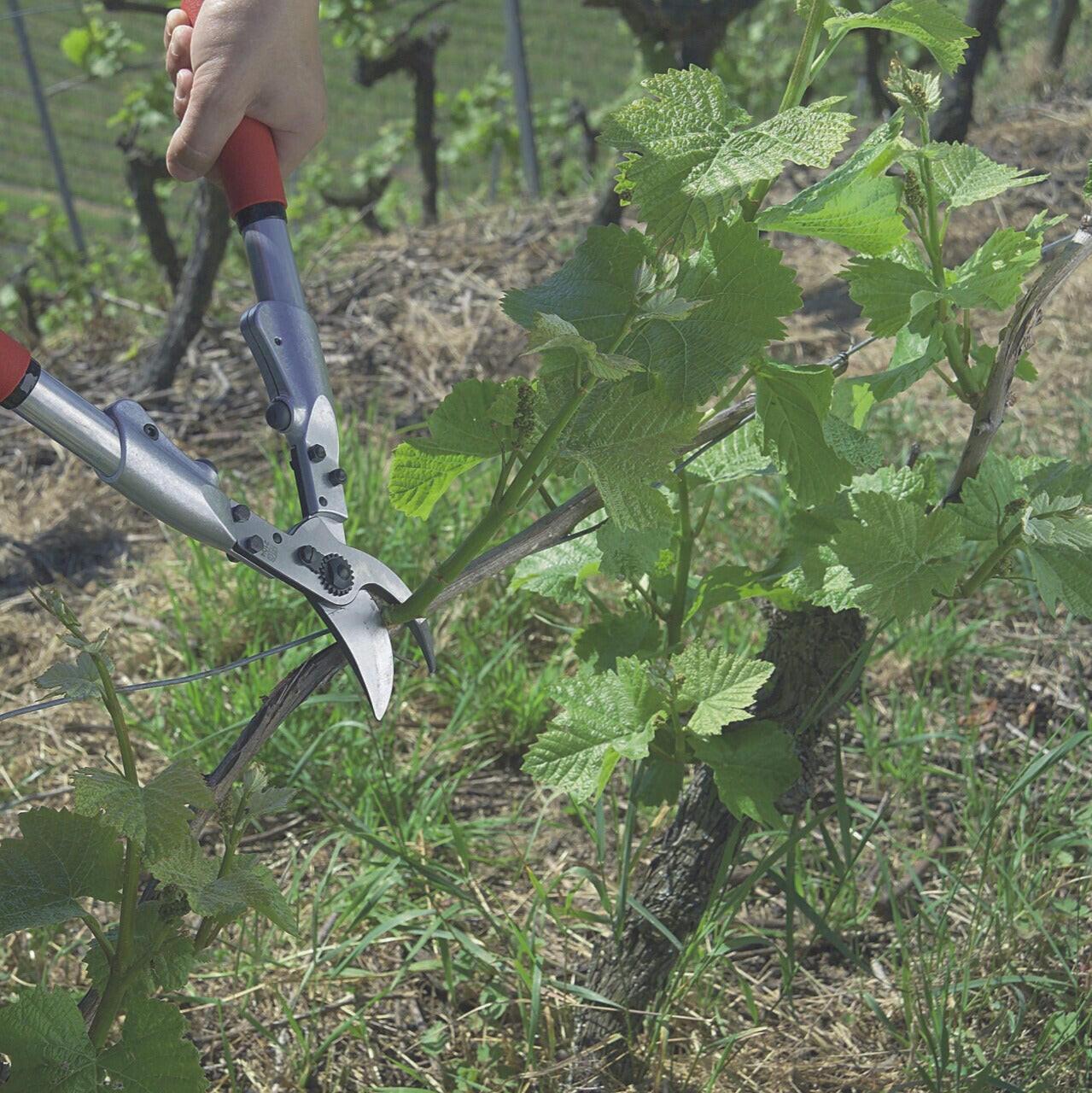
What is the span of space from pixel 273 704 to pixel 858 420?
0.72 meters

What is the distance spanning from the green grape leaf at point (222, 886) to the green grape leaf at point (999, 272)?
2.68 feet

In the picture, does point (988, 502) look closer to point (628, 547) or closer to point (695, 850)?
point (628, 547)

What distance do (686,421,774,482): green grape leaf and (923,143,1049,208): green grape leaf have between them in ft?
1.04

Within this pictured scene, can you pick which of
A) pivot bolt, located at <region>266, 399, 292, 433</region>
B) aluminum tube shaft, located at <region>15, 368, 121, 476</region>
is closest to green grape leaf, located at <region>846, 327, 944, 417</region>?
pivot bolt, located at <region>266, 399, 292, 433</region>

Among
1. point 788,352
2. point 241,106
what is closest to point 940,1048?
point 241,106

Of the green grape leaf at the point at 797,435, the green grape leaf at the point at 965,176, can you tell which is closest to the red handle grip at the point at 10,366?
the green grape leaf at the point at 797,435

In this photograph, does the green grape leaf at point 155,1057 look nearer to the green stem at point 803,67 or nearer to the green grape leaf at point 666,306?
the green grape leaf at point 666,306

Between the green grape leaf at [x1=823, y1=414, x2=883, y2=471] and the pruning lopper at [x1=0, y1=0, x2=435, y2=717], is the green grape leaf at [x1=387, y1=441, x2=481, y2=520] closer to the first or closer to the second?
the pruning lopper at [x1=0, y1=0, x2=435, y2=717]

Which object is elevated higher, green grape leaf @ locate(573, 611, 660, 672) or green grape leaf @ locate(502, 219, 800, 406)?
green grape leaf @ locate(502, 219, 800, 406)

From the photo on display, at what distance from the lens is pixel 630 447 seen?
3.15 feet

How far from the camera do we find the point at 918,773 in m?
1.86

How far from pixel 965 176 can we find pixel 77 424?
0.88 meters

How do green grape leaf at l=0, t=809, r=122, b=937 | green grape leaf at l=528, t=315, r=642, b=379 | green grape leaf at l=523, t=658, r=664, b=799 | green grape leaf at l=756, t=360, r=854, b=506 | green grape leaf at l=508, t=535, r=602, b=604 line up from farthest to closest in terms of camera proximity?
→ 1. green grape leaf at l=508, t=535, r=602, b=604
2. green grape leaf at l=523, t=658, r=664, b=799
3. green grape leaf at l=756, t=360, r=854, b=506
4. green grape leaf at l=0, t=809, r=122, b=937
5. green grape leaf at l=528, t=315, r=642, b=379

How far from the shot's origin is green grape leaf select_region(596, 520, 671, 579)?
1163mm
